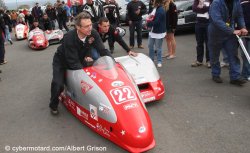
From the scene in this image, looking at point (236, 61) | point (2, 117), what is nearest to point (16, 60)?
point (2, 117)

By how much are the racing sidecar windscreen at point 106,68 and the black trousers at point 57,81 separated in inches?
23.6

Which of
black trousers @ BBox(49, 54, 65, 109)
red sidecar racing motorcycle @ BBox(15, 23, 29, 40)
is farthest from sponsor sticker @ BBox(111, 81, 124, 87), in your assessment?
red sidecar racing motorcycle @ BBox(15, 23, 29, 40)

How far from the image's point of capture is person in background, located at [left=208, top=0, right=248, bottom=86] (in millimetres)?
5363

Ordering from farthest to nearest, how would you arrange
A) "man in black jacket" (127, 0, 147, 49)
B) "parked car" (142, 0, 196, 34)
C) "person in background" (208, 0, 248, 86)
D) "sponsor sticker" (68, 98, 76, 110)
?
"parked car" (142, 0, 196, 34)
"man in black jacket" (127, 0, 147, 49)
"person in background" (208, 0, 248, 86)
"sponsor sticker" (68, 98, 76, 110)

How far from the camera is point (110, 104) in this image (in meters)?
3.78

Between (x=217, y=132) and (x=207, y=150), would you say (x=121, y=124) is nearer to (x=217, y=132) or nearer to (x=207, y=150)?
(x=207, y=150)

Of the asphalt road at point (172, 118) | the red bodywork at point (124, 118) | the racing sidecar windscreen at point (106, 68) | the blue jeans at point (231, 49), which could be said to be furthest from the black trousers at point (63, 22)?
the red bodywork at point (124, 118)

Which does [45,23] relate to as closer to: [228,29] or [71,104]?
[71,104]

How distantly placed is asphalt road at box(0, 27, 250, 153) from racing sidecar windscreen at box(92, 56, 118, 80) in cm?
83

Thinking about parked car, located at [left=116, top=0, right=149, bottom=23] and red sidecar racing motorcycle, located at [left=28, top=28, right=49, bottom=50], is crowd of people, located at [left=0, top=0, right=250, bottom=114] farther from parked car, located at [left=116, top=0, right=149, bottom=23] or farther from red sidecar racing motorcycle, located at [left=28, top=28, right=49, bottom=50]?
parked car, located at [left=116, top=0, right=149, bottom=23]

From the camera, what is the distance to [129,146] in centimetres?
353

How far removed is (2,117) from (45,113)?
715mm

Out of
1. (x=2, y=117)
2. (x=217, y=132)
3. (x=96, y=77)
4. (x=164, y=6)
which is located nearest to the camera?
(x=217, y=132)

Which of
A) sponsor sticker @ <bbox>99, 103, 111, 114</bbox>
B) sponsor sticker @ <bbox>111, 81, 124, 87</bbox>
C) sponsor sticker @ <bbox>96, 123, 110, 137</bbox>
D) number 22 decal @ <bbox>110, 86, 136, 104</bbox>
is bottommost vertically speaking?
sponsor sticker @ <bbox>96, 123, 110, 137</bbox>
